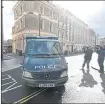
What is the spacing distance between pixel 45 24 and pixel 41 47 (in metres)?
0.80

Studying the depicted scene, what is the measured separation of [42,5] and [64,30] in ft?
6.57

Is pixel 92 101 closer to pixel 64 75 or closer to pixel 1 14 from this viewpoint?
pixel 64 75

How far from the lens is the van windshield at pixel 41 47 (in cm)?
560

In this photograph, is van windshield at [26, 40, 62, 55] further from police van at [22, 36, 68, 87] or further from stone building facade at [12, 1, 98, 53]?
stone building facade at [12, 1, 98, 53]

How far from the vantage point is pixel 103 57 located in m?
10.4

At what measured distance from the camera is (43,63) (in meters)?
5.18

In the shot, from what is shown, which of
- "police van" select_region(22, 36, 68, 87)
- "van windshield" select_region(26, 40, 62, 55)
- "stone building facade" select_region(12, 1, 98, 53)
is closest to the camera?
"stone building facade" select_region(12, 1, 98, 53)

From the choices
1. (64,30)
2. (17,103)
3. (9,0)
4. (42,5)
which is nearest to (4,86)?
(17,103)

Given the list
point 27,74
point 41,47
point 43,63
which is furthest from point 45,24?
point 27,74

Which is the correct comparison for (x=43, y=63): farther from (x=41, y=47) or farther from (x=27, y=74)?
(x=41, y=47)

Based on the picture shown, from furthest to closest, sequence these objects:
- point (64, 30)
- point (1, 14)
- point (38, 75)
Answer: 1. point (64, 30)
2. point (38, 75)
3. point (1, 14)

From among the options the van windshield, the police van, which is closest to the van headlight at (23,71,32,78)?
the police van

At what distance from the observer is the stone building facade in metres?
4.06

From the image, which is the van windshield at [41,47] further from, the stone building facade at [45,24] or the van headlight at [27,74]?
the van headlight at [27,74]
